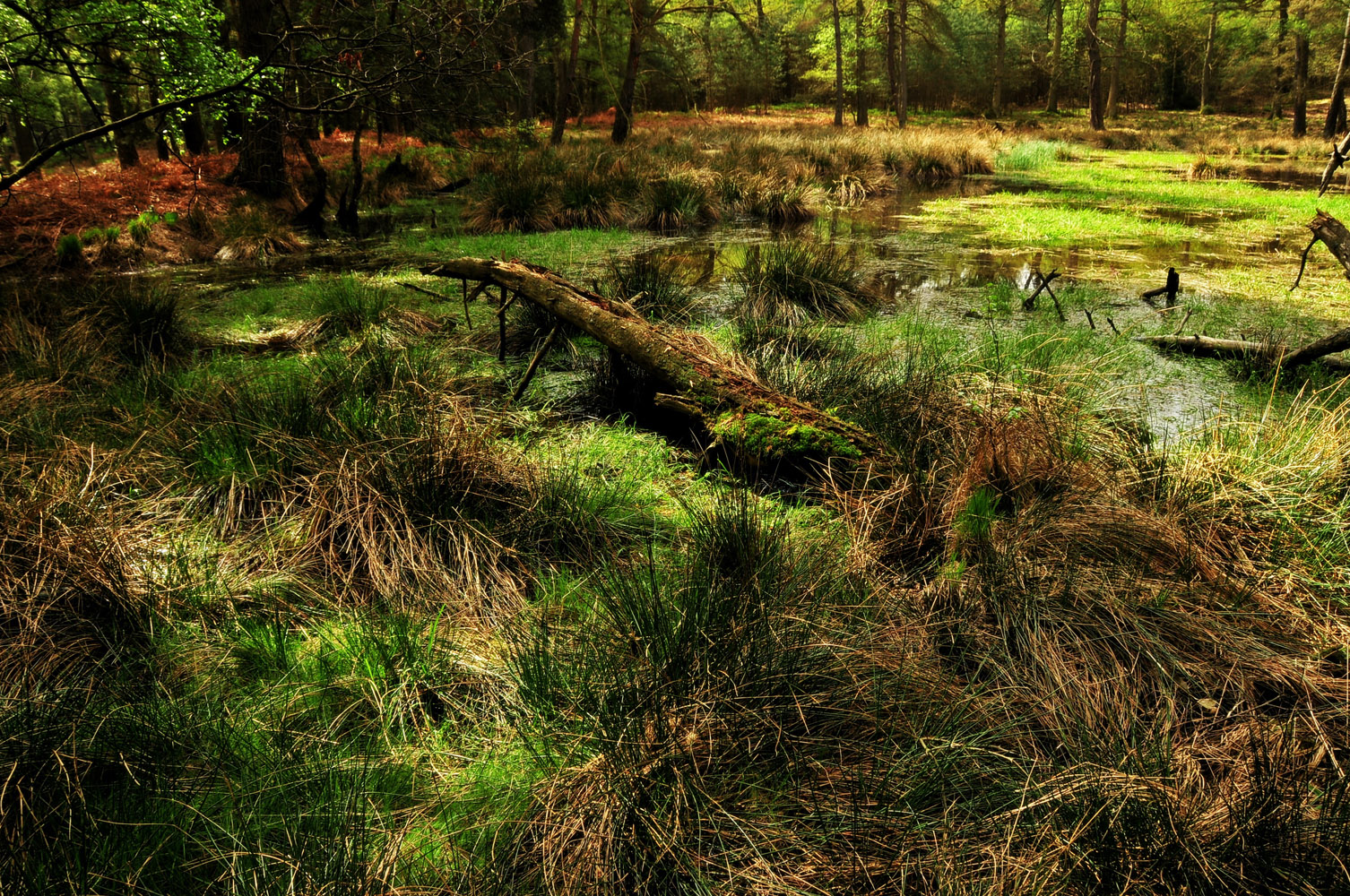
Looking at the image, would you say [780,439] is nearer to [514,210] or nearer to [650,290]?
[650,290]

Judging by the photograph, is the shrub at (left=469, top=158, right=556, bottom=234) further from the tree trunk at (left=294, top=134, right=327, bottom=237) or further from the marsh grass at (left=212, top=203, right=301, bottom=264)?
the marsh grass at (left=212, top=203, right=301, bottom=264)

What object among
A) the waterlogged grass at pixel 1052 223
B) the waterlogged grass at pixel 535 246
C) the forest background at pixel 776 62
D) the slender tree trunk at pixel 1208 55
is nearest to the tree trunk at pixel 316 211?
the forest background at pixel 776 62

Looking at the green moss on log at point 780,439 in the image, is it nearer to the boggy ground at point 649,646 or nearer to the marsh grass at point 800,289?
the boggy ground at point 649,646

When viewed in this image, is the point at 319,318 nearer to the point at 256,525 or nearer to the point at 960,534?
the point at 256,525

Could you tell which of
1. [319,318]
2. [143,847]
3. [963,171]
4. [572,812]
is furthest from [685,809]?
[963,171]

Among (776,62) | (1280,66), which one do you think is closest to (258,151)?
(776,62)

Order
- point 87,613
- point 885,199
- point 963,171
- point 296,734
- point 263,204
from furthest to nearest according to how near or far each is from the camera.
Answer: point 963,171
point 885,199
point 263,204
point 87,613
point 296,734

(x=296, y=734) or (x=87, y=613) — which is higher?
(x=87, y=613)

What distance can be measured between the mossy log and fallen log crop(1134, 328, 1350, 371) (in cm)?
253

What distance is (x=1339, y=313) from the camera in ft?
18.7

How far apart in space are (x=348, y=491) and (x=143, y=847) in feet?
A: 4.87

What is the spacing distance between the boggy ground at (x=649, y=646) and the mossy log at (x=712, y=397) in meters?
0.15

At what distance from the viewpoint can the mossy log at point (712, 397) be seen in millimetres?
3209

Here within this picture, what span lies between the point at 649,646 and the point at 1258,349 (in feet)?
15.5
